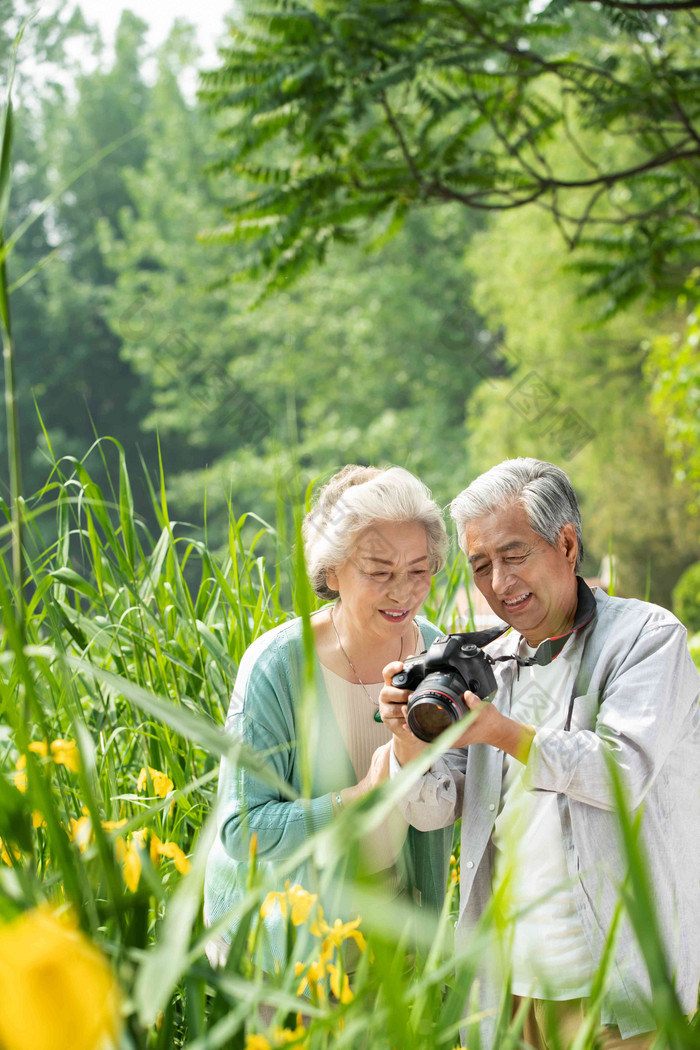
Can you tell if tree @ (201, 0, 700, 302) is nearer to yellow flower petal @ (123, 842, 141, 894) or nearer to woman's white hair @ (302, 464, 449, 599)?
woman's white hair @ (302, 464, 449, 599)

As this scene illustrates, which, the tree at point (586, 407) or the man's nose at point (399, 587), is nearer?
the man's nose at point (399, 587)

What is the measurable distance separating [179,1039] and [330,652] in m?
0.79

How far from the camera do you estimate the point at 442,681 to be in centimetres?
149

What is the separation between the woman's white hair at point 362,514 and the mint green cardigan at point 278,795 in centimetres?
18

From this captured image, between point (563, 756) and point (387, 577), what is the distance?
1.69 ft

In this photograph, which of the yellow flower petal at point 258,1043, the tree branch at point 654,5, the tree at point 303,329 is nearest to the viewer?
the yellow flower petal at point 258,1043

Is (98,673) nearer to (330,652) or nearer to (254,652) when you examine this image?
(254,652)

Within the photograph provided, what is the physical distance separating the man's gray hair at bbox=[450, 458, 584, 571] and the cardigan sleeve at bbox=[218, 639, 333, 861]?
44 cm

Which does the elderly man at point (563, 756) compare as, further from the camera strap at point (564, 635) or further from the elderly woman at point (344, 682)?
the elderly woman at point (344, 682)

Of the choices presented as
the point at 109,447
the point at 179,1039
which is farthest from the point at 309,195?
the point at 109,447

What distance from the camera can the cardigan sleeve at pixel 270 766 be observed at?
1.59 meters

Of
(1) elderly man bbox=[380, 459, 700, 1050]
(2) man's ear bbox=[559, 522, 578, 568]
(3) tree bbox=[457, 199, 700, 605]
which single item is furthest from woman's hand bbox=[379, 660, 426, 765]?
(3) tree bbox=[457, 199, 700, 605]

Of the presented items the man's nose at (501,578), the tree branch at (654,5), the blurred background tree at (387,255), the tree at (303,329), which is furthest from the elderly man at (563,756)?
the tree at (303,329)

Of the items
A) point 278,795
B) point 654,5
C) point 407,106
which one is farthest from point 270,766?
point 407,106
